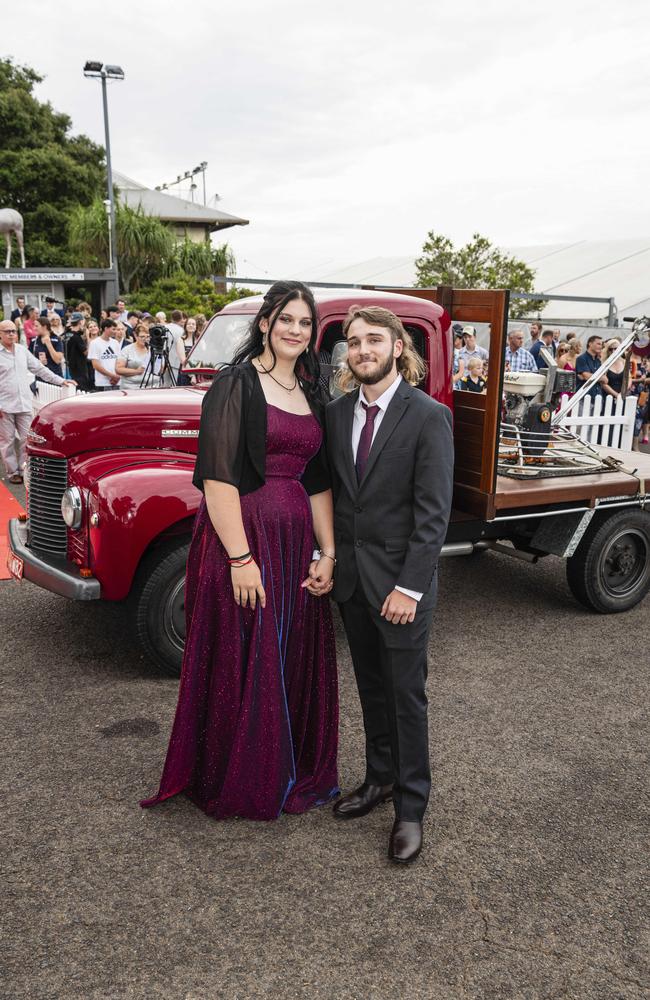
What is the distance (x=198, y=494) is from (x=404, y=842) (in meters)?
2.02

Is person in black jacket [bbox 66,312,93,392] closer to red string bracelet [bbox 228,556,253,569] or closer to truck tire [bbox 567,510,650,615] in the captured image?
truck tire [bbox 567,510,650,615]

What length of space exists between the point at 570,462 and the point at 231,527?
3.55 meters

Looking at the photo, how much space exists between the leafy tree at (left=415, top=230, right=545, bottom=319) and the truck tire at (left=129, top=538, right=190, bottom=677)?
24807 mm

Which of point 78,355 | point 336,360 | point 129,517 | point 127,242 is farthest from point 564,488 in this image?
point 127,242

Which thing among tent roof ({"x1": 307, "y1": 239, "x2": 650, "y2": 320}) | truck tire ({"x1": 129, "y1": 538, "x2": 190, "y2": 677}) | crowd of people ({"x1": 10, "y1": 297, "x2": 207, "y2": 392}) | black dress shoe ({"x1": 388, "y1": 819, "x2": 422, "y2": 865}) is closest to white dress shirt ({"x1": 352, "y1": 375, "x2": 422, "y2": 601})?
black dress shoe ({"x1": 388, "y1": 819, "x2": 422, "y2": 865})

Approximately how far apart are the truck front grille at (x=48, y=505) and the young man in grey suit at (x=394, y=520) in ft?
6.64

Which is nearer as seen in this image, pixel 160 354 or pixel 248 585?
pixel 248 585

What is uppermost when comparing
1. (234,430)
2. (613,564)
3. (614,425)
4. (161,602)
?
(234,430)

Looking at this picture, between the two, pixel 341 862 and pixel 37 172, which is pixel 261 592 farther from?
pixel 37 172

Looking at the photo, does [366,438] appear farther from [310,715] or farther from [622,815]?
[622,815]

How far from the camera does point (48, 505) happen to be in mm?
4543

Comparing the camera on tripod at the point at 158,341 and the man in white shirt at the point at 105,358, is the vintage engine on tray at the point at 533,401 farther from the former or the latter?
the man in white shirt at the point at 105,358

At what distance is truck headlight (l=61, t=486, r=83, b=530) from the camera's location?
4.19 meters

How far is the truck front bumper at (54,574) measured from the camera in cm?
410
